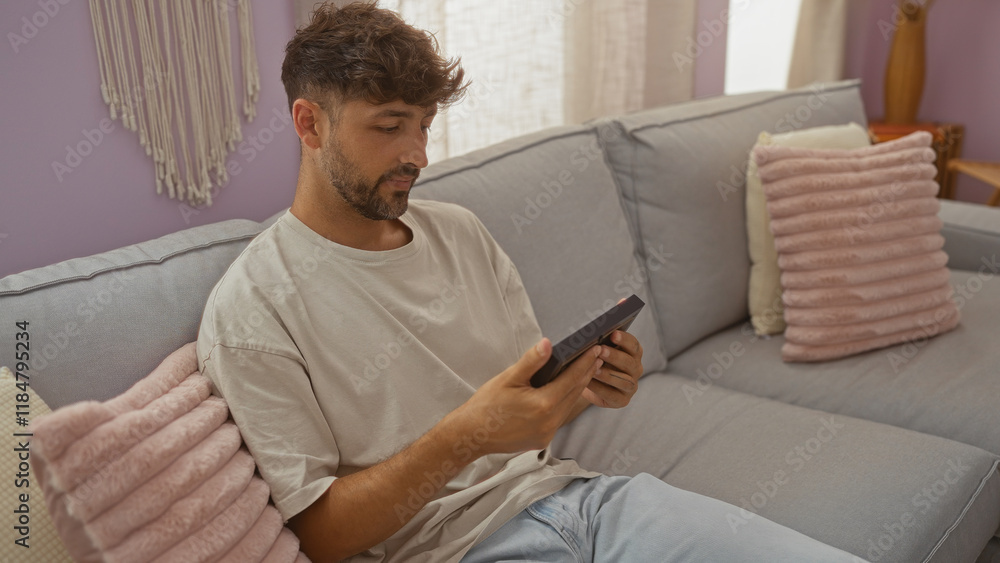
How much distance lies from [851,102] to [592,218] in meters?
1.07

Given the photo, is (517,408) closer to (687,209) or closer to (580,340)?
(580,340)

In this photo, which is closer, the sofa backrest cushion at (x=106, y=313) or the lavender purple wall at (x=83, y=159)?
the sofa backrest cushion at (x=106, y=313)

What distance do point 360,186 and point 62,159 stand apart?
20.7 inches

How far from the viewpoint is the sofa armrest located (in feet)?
6.63

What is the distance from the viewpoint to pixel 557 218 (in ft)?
5.21

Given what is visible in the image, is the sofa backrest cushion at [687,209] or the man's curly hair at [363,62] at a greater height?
the man's curly hair at [363,62]

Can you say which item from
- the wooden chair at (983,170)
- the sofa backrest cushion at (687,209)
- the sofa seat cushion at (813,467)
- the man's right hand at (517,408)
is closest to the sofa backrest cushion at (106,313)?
the man's right hand at (517,408)

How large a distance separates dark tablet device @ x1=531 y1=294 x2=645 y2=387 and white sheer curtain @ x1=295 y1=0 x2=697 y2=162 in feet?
3.34

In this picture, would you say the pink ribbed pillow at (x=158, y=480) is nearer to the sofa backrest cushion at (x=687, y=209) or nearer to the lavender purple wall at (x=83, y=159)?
the lavender purple wall at (x=83, y=159)

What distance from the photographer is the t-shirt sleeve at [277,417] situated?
2.98ft

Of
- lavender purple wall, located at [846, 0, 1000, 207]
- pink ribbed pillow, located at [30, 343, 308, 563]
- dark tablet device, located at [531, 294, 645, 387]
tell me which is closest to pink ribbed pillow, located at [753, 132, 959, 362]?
dark tablet device, located at [531, 294, 645, 387]

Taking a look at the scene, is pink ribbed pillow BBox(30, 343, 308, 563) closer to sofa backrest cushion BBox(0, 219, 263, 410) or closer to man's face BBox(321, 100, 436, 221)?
sofa backrest cushion BBox(0, 219, 263, 410)

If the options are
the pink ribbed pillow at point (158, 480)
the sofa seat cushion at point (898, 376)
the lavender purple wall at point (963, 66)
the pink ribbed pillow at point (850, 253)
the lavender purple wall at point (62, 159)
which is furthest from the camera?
the lavender purple wall at point (963, 66)

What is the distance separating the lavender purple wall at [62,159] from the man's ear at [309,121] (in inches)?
16.1
